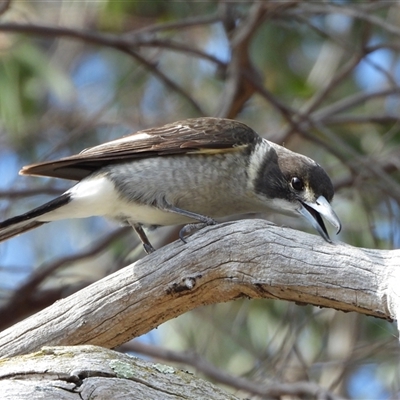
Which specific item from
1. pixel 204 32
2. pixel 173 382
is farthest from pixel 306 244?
pixel 204 32

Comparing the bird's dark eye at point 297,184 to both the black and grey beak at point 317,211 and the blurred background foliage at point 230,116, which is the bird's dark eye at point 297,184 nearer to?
the black and grey beak at point 317,211

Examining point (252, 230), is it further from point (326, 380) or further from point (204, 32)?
point (204, 32)

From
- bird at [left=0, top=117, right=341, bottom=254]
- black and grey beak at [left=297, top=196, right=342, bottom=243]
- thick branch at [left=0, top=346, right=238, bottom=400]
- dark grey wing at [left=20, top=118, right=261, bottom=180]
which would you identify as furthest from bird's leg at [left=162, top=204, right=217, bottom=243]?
thick branch at [left=0, top=346, right=238, bottom=400]

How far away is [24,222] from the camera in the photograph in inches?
136

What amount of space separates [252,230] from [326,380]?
312cm

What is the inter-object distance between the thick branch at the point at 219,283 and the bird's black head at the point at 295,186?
2.55 ft

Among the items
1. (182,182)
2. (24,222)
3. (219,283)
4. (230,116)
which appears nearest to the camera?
(219,283)

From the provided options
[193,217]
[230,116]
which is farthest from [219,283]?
[230,116]

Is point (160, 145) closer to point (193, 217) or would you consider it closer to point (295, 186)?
point (193, 217)

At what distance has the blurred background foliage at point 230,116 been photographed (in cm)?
481

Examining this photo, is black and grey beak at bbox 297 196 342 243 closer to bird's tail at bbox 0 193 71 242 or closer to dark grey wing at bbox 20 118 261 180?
dark grey wing at bbox 20 118 261 180

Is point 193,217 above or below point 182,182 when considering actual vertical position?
below

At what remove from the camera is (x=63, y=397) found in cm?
241

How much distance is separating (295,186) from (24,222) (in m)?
1.19
